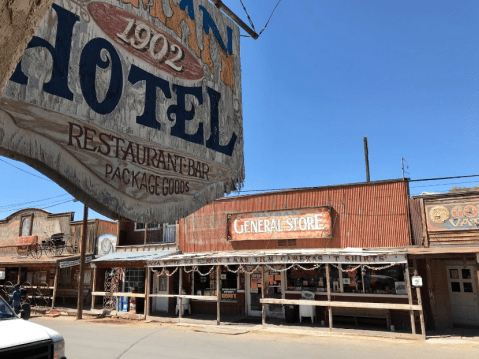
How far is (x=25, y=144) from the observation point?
1448 mm

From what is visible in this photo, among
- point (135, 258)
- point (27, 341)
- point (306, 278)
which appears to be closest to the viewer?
point (27, 341)

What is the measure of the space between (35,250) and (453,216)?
25.1 m

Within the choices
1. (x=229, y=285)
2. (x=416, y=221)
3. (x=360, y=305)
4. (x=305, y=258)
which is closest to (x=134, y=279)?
(x=229, y=285)

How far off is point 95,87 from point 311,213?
14911mm

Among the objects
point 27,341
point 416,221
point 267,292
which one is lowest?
point 267,292

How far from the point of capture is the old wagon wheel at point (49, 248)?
2452 centimetres

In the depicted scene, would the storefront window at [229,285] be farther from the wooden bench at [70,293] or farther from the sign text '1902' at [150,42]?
the sign text '1902' at [150,42]

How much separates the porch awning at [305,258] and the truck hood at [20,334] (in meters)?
10.1

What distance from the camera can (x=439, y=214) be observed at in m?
13.6

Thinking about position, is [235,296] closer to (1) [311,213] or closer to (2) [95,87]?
(1) [311,213]

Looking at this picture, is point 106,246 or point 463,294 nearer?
point 463,294

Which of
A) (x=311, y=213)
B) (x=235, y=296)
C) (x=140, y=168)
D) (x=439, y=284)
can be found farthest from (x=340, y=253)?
(x=140, y=168)

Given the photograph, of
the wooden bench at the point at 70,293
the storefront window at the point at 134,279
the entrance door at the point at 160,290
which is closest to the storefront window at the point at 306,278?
the entrance door at the point at 160,290

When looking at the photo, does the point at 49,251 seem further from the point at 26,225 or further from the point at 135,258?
the point at 135,258
